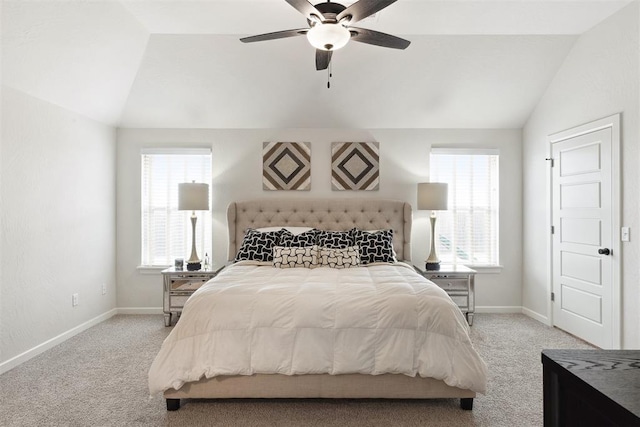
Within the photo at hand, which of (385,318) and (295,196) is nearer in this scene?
(385,318)

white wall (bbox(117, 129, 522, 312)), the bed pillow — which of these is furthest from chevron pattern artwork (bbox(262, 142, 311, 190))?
the bed pillow

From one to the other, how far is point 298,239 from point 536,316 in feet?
9.77

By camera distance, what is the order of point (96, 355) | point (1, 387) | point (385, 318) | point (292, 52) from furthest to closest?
point (292, 52), point (96, 355), point (1, 387), point (385, 318)

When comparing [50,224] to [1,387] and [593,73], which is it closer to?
[1,387]

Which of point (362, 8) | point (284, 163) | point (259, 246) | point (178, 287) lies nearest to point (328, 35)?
point (362, 8)

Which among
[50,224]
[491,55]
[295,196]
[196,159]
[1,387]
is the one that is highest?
[491,55]

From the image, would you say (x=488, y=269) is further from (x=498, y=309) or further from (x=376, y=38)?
(x=376, y=38)

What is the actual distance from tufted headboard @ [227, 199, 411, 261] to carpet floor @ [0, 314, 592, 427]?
1.62 metres

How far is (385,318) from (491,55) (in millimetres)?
3118

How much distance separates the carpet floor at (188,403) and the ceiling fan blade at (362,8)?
97.8 inches

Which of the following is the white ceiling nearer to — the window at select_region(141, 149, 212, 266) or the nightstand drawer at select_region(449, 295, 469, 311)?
the window at select_region(141, 149, 212, 266)

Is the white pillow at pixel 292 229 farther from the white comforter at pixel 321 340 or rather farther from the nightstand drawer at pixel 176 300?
the white comforter at pixel 321 340

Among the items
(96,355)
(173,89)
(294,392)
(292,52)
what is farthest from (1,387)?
(292,52)

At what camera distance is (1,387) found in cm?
269
